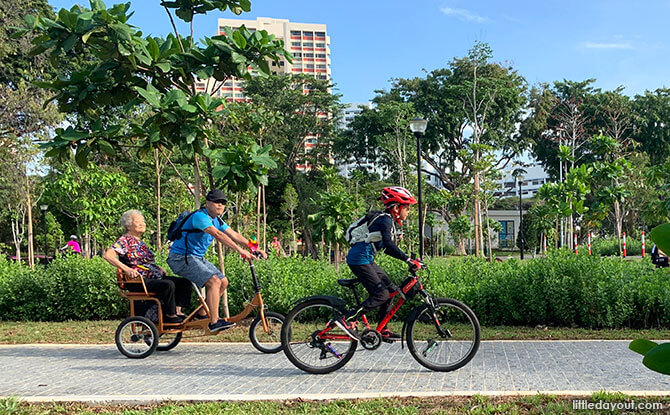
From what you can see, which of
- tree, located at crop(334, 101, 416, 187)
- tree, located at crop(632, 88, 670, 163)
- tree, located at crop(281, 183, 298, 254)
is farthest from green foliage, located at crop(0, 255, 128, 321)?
tree, located at crop(632, 88, 670, 163)

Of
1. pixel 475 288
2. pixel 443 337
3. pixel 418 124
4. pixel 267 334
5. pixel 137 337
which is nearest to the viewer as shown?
pixel 443 337

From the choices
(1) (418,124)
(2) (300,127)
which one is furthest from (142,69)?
(2) (300,127)

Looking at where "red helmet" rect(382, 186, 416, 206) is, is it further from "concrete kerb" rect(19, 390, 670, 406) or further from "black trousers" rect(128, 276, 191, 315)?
"black trousers" rect(128, 276, 191, 315)

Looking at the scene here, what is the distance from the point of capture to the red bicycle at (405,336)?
5.85 metres

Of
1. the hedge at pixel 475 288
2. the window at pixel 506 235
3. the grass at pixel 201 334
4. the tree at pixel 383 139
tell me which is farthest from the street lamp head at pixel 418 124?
the window at pixel 506 235

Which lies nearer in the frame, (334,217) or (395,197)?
(395,197)

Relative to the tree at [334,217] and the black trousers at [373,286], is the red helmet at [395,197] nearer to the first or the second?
the black trousers at [373,286]

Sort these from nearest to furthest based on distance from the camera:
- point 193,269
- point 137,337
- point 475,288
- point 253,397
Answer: point 253,397, point 193,269, point 137,337, point 475,288

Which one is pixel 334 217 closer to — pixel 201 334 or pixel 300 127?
pixel 201 334

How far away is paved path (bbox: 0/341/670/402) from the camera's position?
16.6 ft

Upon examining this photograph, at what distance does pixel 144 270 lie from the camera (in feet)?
23.0

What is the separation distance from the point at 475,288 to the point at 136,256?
4773mm

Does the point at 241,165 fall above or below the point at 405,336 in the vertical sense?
above

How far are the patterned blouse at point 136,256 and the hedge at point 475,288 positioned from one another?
1.80m
